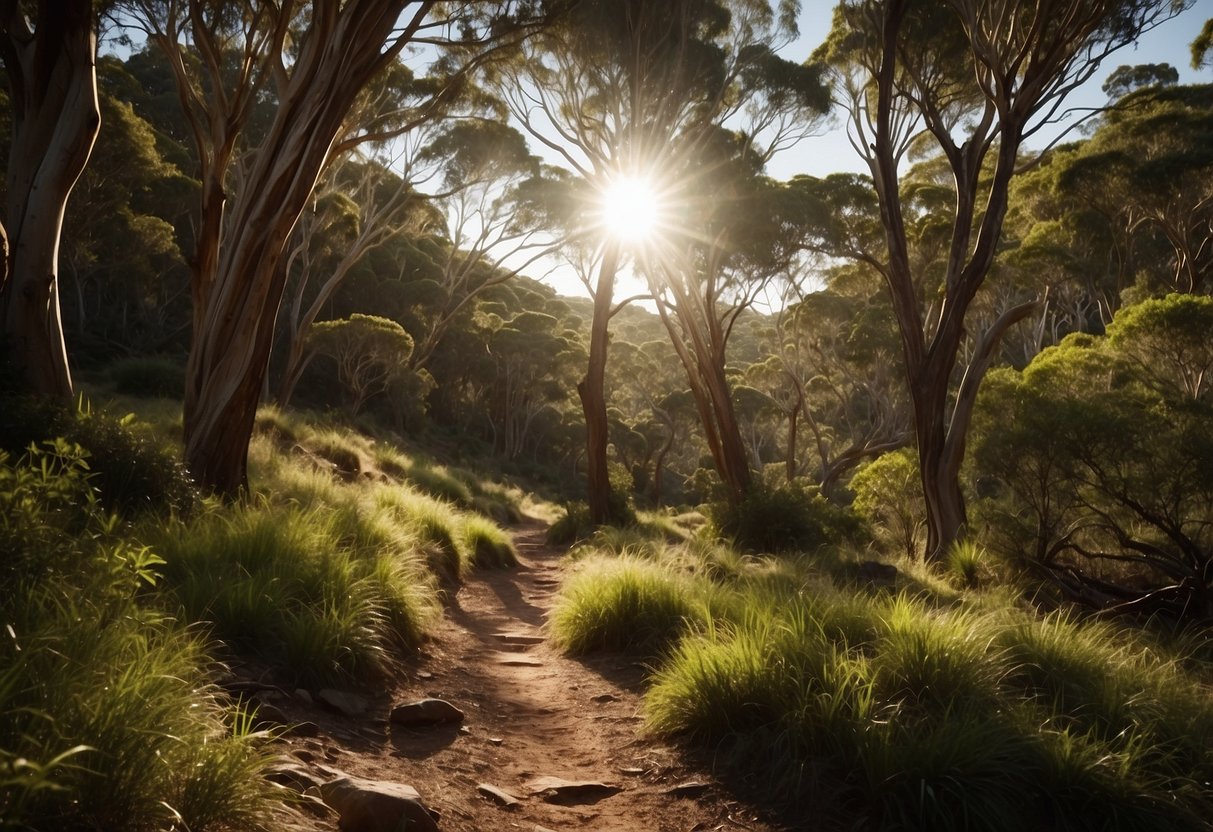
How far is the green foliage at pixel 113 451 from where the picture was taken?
4766 mm

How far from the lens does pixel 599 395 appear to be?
1445 cm

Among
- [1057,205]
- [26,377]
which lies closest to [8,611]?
[26,377]

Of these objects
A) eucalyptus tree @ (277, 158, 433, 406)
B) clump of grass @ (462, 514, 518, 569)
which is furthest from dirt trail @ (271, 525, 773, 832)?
eucalyptus tree @ (277, 158, 433, 406)

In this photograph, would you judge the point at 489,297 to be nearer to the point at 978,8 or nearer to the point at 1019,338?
the point at 1019,338

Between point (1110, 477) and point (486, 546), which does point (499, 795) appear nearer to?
point (486, 546)

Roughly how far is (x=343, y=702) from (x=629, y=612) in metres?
2.40

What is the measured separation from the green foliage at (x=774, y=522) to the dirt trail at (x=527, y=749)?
7098mm

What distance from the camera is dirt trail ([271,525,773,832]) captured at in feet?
9.95

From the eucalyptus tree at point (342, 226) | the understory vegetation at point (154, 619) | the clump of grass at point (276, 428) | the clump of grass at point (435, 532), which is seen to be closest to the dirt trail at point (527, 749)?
the understory vegetation at point (154, 619)

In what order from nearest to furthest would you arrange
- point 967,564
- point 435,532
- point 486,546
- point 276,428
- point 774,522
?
point 435,532 < point 967,564 < point 486,546 < point 774,522 < point 276,428

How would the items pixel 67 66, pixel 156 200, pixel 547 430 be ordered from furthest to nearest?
pixel 547 430, pixel 156 200, pixel 67 66

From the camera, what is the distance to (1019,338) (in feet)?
92.3

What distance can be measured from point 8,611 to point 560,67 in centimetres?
1465

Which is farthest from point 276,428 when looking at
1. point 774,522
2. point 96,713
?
point 96,713
